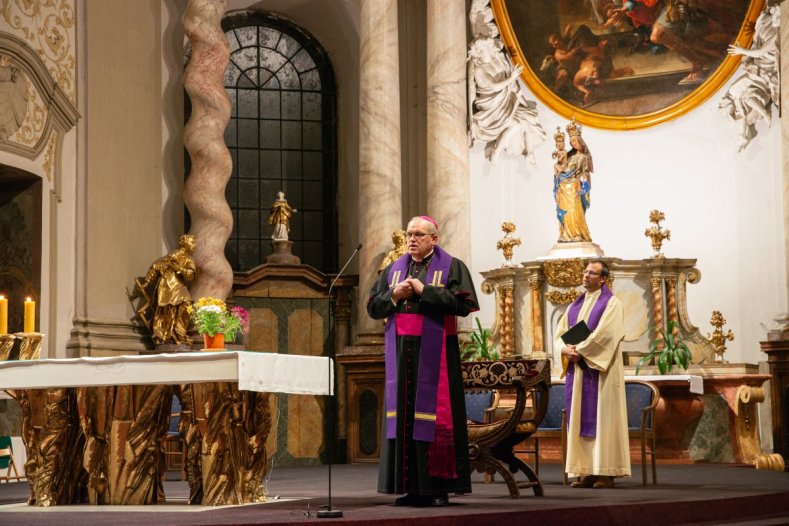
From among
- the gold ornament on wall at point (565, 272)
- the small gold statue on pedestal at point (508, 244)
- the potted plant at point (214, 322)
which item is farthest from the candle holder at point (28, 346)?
the small gold statue on pedestal at point (508, 244)

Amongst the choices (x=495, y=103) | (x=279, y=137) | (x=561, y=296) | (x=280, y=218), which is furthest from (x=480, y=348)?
(x=279, y=137)

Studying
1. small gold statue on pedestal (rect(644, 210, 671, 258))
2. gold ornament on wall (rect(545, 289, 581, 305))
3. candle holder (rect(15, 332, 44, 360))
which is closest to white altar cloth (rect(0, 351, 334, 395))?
candle holder (rect(15, 332, 44, 360))

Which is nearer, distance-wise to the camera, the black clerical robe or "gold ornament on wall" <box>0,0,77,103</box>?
the black clerical robe

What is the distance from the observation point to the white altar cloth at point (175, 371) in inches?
261

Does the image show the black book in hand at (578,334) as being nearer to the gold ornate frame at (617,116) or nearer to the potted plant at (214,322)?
the potted plant at (214,322)

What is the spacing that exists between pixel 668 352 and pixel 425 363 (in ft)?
20.9

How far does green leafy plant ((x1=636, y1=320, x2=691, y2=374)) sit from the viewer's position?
12.4 meters

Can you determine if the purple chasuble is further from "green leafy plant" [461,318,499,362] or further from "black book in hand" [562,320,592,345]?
"green leafy plant" [461,318,499,362]

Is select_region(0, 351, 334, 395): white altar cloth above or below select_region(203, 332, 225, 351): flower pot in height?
below

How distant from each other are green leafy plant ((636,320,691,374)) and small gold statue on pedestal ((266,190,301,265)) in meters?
4.26

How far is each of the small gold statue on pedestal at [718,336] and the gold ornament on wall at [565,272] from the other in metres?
1.61

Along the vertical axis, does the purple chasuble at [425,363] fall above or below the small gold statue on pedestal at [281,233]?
below

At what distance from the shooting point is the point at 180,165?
14.2 m

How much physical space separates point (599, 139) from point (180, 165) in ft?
16.9
